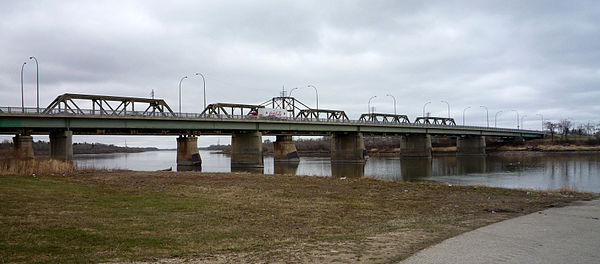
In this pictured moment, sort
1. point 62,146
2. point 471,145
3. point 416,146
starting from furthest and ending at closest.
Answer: point 471,145
point 416,146
point 62,146

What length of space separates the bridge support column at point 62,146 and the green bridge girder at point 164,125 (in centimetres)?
123

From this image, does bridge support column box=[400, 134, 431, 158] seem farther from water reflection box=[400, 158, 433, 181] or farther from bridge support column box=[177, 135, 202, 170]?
bridge support column box=[177, 135, 202, 170]

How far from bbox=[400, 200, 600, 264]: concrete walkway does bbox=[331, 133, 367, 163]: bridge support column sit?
81723mm

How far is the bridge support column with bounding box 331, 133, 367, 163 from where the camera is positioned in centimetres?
9612

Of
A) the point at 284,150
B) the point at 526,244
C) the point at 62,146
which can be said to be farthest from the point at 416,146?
the point at 526,244

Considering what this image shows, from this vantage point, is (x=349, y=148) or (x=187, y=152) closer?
(x=187, y=152)

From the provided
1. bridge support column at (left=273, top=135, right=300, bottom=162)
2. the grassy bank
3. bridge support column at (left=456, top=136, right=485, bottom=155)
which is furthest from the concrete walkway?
bridge support column at (left=456, top=136, right=485, bottom=155)

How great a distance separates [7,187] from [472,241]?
19.3m

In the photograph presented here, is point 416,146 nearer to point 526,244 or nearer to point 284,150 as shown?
point 284,150

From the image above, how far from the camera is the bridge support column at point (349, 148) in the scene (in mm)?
96125

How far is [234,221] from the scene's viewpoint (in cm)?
1389

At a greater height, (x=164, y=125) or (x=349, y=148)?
(x=164, y=125)

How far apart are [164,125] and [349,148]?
4630 cm

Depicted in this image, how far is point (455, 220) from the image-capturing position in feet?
47.2
